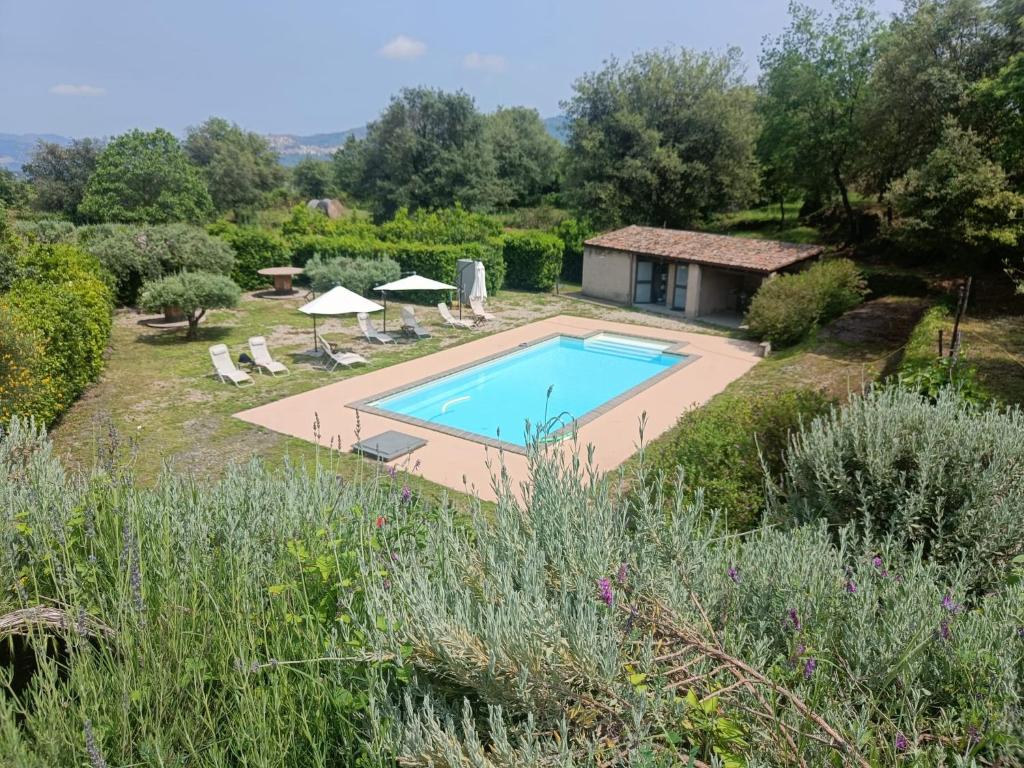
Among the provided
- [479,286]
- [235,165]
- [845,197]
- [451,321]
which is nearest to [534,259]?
[479,286]

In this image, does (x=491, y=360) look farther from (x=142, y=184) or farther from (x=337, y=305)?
(x=142, y=184)

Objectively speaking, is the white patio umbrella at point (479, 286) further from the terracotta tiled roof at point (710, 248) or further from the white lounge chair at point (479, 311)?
the terracotta tiled roof at point (710, 248)

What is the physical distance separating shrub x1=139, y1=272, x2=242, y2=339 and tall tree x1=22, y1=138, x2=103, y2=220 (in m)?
48.3

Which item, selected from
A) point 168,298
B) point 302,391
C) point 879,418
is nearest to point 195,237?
point 168,298

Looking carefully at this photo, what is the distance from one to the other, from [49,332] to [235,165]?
53059 millimetres

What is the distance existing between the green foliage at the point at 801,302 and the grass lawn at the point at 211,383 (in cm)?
311

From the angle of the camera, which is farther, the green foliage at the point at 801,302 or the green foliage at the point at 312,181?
the green foliage at the point at 312,181

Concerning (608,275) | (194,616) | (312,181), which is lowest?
(608,275)

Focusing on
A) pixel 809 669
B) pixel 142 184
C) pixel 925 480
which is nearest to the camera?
pixel 809 669

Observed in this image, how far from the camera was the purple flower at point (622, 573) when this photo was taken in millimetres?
2607

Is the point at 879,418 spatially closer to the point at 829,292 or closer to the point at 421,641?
the point at 421,641

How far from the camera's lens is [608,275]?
26.8 m

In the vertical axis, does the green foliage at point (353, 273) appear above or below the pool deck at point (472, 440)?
above

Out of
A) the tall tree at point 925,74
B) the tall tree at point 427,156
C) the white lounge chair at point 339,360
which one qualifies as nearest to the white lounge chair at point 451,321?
the white lounge chair at point 339,360
